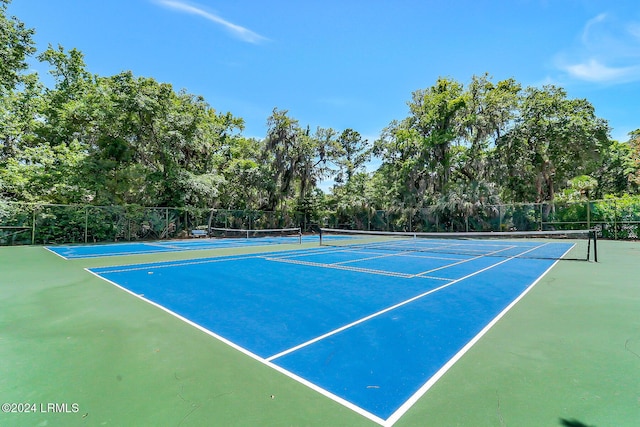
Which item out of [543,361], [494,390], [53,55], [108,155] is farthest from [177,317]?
[53,55]

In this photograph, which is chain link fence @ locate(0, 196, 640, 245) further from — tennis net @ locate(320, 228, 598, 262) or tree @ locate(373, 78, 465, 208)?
tree @ locate(373, 78, 465, 208)

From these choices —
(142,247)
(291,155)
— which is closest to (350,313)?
(142,247)

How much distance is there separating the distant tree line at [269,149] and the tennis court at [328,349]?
16.8 meters

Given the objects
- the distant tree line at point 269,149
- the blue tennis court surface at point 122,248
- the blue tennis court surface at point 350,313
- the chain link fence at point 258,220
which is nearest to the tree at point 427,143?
the distant tree line at point 269,149

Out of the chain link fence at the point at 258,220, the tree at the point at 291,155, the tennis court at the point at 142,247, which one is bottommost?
the tennis court at the point at 142,247

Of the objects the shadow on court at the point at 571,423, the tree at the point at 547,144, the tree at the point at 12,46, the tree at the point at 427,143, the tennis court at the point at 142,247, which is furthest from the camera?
the tree at the point at 427,143

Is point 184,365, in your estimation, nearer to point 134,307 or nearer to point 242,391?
point 242,391

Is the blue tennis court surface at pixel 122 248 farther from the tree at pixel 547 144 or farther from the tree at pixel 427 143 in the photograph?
the tree at pixel 547 144

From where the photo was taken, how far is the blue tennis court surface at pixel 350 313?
2723 mm

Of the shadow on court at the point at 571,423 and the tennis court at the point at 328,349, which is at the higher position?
the shadow on court at the point at 571,423

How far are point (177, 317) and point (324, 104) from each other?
25187 mm

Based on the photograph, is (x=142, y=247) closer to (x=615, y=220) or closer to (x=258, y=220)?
(x=258, y=220)

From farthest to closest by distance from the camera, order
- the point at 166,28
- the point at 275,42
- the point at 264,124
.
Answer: the point at 264,124 → the point at 275,42 → the point at 166,28

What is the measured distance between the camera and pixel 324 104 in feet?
88.3
